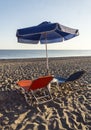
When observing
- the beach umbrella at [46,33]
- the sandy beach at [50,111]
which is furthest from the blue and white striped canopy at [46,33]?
the sandy beach at [50,111]

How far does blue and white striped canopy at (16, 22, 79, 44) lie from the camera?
21.9 feet

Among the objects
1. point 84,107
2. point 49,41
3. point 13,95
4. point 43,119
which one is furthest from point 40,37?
point 43,119

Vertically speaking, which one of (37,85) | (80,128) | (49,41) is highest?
(49,41)

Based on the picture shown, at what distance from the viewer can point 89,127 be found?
4.78 meters

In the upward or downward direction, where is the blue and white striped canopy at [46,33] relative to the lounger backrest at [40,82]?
upward

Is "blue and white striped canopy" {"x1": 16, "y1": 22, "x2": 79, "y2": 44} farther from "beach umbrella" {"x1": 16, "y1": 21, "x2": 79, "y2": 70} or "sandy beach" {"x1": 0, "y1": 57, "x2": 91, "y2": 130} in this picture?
"sandy beach" {"x1": 0, "y1": 57, "x2": 91, "y2": 130}

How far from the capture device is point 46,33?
856 centimetres

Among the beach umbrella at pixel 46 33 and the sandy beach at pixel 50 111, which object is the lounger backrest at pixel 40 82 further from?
the beach umbrella at pixel 46 33

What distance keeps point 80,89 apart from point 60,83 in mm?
761

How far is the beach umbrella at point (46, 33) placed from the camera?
668 cm

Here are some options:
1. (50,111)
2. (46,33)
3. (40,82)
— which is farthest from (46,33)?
(50,111)

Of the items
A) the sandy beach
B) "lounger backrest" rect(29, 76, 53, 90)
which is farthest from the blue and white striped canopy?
the sandy beach

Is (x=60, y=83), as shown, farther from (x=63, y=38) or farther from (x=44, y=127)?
(x=44, y=127)

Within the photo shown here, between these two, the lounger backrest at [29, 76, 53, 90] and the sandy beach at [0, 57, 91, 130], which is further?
the lounger backrest at [29, 76, 53, 90]
